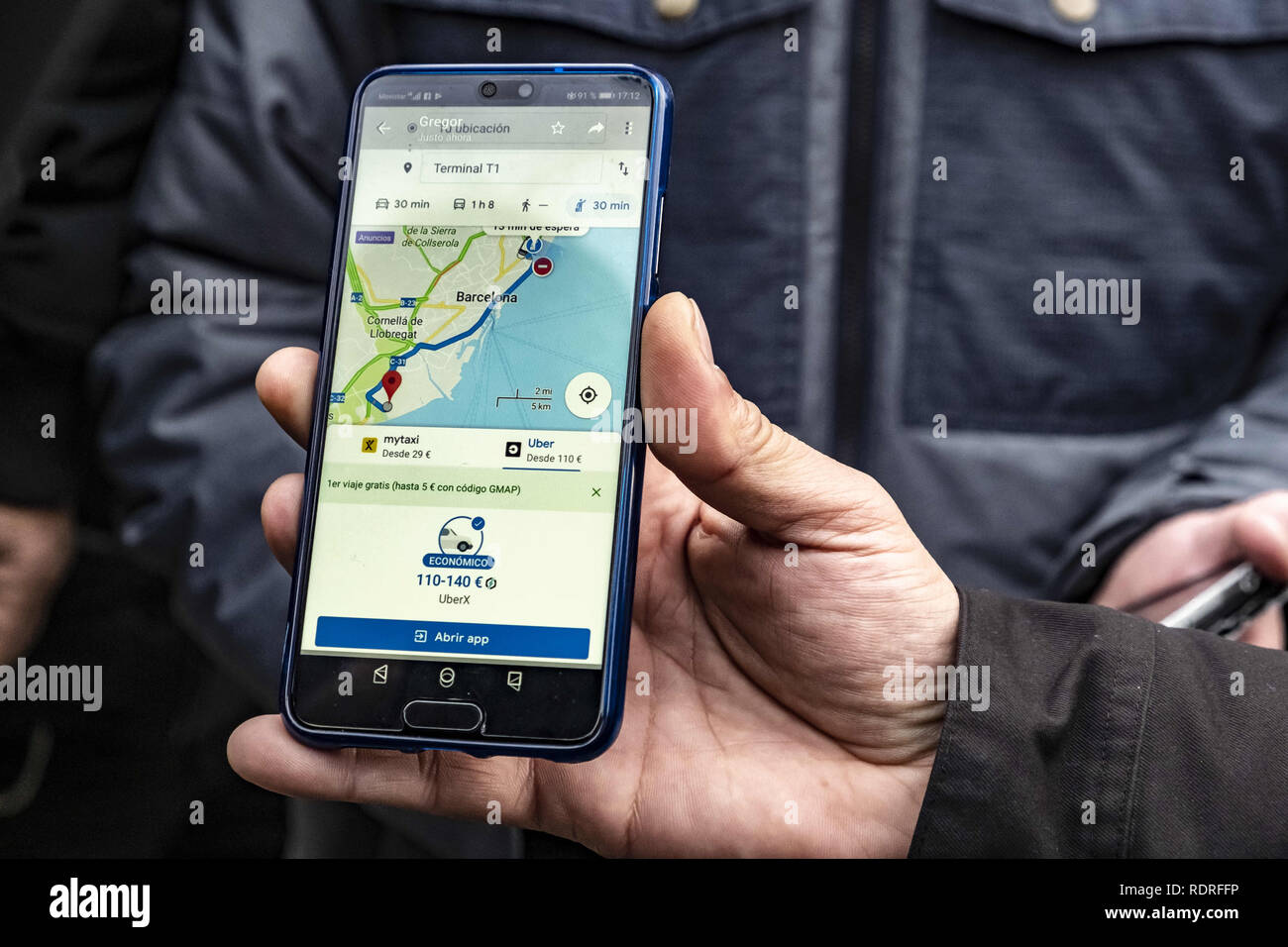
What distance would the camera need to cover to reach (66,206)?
1.05 metres

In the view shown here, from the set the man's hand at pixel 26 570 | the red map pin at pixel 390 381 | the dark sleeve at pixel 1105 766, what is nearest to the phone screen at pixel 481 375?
the red map pin at pixel 390 381

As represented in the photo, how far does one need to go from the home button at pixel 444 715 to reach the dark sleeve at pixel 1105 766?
12.2 inches

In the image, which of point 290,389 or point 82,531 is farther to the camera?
point 82,531

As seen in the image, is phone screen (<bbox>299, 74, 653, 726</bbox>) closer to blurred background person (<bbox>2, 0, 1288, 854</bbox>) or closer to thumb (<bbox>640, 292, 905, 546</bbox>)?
thumb (<bbox>640, 292, 905, 546</bbox>)

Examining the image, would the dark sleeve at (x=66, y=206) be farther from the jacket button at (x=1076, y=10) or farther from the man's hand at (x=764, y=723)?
the jacket button at (x=1076, y=10)

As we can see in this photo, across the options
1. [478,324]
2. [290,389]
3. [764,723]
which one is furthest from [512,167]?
[764,723]

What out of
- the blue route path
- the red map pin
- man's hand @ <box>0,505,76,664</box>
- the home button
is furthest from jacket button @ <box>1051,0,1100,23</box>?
man's hand @ <box>0,505,76,664</box>

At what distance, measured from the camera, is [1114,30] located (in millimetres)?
957

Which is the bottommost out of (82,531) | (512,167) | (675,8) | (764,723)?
(764,723)

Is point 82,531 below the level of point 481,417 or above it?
below

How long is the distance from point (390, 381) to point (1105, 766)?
0.57 m

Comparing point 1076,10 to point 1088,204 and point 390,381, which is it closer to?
point 1088,204

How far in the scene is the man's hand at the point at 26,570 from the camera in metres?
1.00

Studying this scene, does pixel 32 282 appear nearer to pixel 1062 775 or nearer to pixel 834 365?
pixel 834 365
